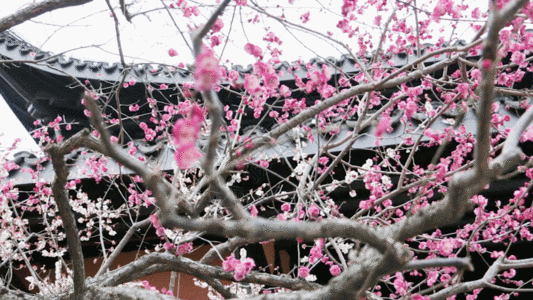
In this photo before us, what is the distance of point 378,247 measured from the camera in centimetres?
175

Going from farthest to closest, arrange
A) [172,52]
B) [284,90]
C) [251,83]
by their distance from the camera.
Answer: [172,52] → [284,90] → [251,83]

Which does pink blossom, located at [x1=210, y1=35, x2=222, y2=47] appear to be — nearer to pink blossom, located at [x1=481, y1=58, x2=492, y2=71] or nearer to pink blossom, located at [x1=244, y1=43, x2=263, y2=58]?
pink blossom, located at [x1=244, y1=43, x2=263, y2=58]

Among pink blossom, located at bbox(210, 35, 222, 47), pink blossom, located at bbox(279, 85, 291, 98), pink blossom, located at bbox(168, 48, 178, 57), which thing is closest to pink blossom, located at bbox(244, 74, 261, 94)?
pink blossom, located at bbox(279, 85, 291, 98)

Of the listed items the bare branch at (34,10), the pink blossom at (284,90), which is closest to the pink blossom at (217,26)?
the pink blossom at (284,90)

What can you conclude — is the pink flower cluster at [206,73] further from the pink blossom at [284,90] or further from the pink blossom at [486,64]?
the pink blossom at [284,90]

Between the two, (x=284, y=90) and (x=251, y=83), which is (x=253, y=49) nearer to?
(x=284, y=90)

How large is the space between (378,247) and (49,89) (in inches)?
260

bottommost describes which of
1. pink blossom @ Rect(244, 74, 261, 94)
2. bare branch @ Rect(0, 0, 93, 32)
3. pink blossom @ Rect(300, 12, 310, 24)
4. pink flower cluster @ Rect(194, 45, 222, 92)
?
pink flower cluster @ Rect(194, 45, 222, 92)

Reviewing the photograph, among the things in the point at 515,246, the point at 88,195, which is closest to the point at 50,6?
the point at 88,195

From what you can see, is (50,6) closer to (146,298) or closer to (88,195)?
(146,298)

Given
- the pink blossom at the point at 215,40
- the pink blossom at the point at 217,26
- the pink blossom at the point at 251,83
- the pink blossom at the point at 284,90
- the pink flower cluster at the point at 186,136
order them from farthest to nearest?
the pink blossom at the point at 215,40, the pink blossom at the point at 284,90, the pink blossom at the point at 217,26, the pink blossom at the point at 251,83, the pink flower cluster at the point at 186,136

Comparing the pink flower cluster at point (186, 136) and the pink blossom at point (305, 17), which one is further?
the pink blossom at point (305, 17)

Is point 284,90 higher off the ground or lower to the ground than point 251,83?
higher

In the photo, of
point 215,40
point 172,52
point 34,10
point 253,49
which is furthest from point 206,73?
point 172,52
